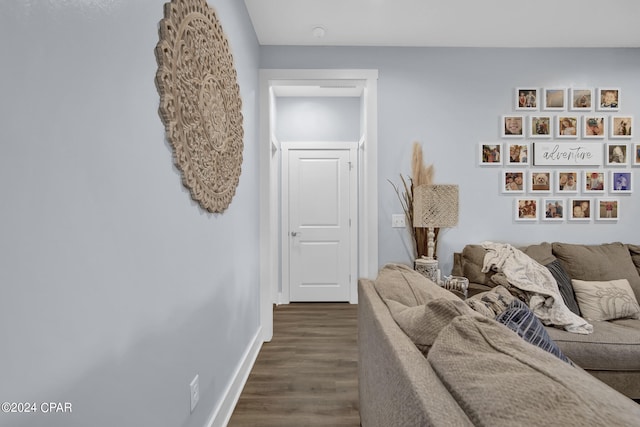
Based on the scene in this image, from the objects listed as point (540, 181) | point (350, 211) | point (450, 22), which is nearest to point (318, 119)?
point (350, 211)

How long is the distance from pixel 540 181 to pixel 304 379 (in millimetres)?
2609

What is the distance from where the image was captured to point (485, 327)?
83 centimetres

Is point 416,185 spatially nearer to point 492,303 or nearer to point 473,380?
point 492,303

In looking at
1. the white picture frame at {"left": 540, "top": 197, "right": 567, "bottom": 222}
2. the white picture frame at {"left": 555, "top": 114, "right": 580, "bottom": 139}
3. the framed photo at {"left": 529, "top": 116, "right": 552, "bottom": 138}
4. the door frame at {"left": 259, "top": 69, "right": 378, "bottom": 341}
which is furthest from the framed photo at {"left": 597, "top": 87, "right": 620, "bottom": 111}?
the door frame at {"left": 259, "top": 69, "right": 378, "bottom": 341}

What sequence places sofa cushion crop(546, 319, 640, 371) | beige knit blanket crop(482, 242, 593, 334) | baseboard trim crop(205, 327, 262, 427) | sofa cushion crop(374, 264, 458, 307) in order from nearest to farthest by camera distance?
sofa cushion crop(374, 264, 458, 307) → baseboard trim crop(205, 327, 262, 427) → sofa cushion crop(546, 319, 640, 371) → beige knit blanket crop(482, 242, 593, 334)

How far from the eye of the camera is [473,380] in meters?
0.68

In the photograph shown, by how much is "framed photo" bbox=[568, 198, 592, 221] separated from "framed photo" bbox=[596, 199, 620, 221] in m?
0.09

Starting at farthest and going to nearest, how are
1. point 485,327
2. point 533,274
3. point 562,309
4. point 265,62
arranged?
1. point 265,62
2. point 533,274
3. point 562,309
4. point 485,327

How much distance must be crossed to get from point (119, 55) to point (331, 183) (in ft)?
11.3

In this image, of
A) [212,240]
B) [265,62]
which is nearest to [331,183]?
[265,62]

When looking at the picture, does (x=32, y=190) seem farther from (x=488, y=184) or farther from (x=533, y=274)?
(x=488, y=184)

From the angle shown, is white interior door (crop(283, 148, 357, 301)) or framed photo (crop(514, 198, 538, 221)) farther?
white interior door (crop(283, 148, 357, 301))

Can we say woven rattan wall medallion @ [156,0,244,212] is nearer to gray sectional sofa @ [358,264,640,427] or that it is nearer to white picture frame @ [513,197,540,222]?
gray sectional sofa @ [358,264,640,427]

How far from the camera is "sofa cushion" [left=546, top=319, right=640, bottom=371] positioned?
1886 mm
